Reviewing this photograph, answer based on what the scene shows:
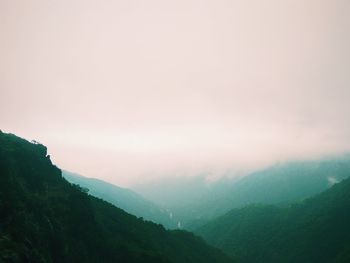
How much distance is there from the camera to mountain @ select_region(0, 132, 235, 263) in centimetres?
6212

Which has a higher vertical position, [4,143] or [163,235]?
[4,143]

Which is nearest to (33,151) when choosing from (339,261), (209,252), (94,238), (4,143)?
(4,143)

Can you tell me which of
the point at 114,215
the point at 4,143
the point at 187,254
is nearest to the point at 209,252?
the point at 187,254


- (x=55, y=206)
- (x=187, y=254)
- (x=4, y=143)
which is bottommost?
(x=187, y=254)

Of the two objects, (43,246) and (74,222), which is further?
(74,222)

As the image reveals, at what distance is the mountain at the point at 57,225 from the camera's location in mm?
62125

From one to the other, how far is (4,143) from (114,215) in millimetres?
56833

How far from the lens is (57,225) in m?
86.1

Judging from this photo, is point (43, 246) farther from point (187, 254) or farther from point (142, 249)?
point (187, 254)

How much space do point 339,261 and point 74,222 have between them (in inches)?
6388

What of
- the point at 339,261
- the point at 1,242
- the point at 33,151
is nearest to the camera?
the point at 1,242

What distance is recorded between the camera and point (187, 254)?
169m

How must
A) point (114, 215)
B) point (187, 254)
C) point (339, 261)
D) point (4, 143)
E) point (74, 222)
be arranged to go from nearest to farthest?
point (74, 222), point (4, 143), point (114, 215), point (187, 254), point (339, 261)

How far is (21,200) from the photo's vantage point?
3167 inches
